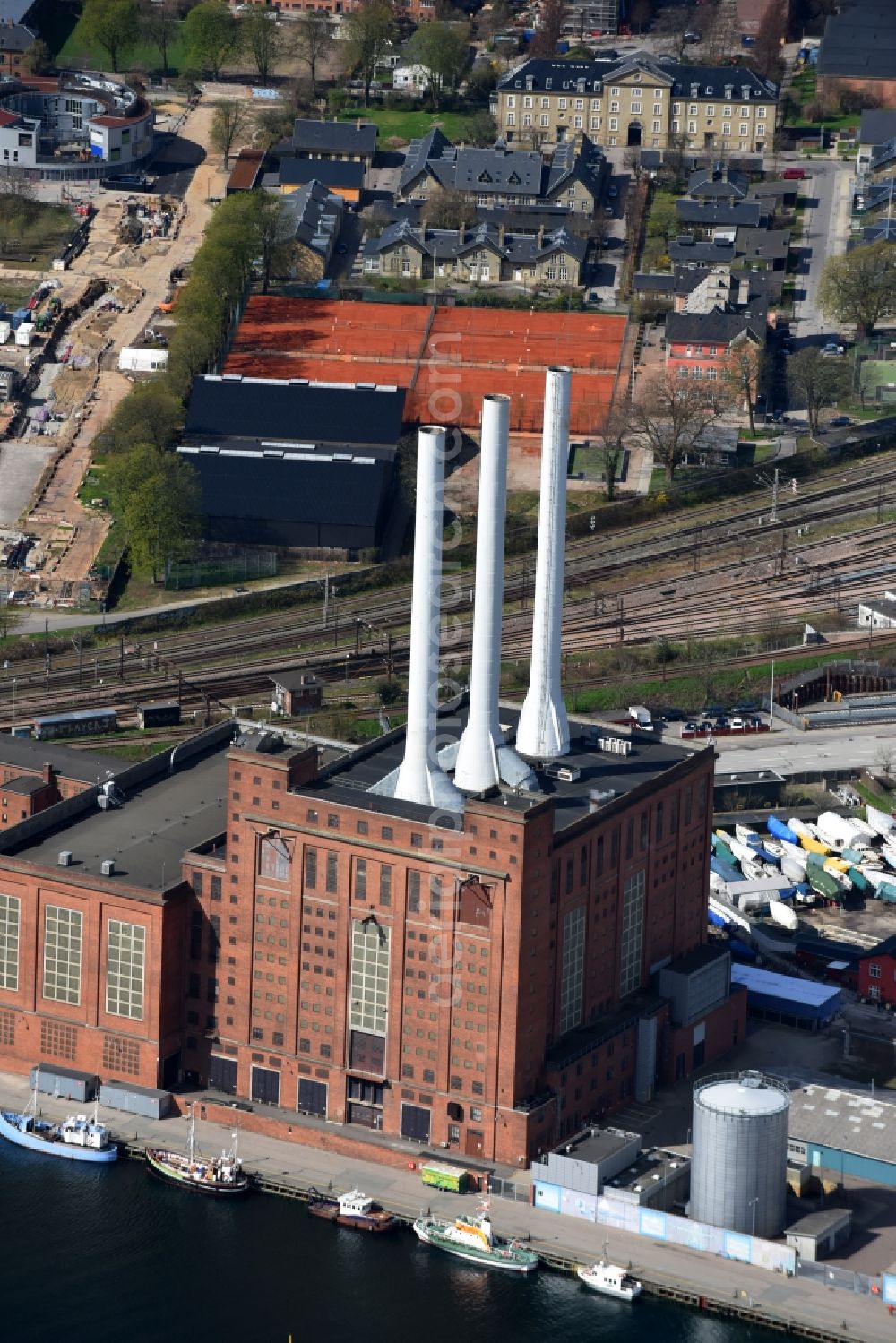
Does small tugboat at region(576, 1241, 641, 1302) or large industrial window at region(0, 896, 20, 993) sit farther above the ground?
large industrial window at region(0, 896, 20, 993)

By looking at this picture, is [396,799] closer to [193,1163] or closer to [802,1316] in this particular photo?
[193,1163]

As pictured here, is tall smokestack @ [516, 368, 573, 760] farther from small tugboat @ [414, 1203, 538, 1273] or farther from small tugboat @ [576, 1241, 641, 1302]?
small tugboat @ [576, 1241, 641, 1302]

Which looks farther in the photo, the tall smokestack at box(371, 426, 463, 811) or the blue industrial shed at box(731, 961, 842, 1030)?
the blue industrial shed at box(731, 961, 842, 1030)

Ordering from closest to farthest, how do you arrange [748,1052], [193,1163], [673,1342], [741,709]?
[673,1342] < [193,1163] < [748,1052] < [741,709]

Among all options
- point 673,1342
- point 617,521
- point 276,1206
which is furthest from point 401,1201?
point 617,521

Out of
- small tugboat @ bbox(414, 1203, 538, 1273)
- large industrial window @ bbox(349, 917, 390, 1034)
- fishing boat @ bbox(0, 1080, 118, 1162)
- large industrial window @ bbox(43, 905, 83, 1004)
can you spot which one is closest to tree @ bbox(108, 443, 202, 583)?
large industrial window @ bbox(43, 905, 83, 1004)

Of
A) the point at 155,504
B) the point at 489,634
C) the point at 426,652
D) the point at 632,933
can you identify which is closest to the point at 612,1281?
the point at 632,933
